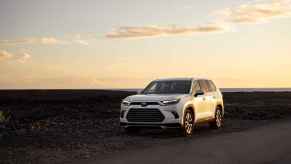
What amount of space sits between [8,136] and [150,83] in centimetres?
521

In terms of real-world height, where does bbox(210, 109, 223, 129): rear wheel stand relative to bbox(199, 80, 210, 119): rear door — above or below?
below

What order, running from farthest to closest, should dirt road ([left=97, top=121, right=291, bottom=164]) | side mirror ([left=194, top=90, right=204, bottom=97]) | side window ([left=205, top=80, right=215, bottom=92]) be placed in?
side window ([left=205, top=80, right=215, bottom=92])
side mirror ([left=194, top=90, right=204, bottom=97])
dirt road ([left=97, top=121, right=291, bottom=164])

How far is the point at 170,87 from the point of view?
64.1 ft

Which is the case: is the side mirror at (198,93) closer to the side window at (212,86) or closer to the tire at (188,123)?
the tire at (188,123)

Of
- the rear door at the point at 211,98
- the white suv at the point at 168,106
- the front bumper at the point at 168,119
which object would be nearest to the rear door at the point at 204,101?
the white suv at the point at 168,106

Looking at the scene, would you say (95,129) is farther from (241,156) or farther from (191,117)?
(241,156)

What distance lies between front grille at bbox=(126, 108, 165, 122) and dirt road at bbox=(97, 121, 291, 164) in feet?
4.30

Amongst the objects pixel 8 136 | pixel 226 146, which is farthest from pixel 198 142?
pixel 8 136

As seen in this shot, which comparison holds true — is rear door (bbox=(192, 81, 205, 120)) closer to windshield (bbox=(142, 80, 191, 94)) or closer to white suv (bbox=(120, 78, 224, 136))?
white suv (bbox=(120, 78, 224, 136))

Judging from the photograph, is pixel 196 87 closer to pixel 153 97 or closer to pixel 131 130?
pixel 153 97

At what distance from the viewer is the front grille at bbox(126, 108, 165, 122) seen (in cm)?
1806

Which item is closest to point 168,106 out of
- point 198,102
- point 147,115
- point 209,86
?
point 147,115

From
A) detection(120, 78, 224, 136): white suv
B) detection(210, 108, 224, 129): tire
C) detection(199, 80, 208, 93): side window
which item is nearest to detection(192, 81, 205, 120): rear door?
detection(120, 78, 224, 136): white suv

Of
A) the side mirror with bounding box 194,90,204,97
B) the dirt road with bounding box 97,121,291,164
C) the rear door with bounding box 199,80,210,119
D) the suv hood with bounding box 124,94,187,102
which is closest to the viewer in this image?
the dirt road with bounding box 97,121,291,164
